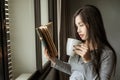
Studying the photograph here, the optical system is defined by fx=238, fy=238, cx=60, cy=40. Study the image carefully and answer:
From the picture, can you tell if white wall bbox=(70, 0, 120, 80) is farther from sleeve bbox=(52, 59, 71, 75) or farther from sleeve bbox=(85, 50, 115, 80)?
sleeve bbox=(85, 50, 115, 80)

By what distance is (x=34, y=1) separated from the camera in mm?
2375

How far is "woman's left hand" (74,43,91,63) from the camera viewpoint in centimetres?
140

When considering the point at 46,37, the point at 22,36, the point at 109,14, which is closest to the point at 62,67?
the point at 46,37

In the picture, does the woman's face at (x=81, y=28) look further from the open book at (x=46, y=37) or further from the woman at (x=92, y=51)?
the open book at (x=46, y=37)

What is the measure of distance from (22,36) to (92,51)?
102 cm

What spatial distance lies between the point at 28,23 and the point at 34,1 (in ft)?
0.75

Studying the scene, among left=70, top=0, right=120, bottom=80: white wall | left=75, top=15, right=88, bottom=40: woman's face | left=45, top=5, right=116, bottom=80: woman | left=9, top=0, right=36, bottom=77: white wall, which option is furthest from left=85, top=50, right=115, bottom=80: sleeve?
left=70, top=0, right=120, bottom=80: white wall

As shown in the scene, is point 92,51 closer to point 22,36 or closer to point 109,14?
point 22,36

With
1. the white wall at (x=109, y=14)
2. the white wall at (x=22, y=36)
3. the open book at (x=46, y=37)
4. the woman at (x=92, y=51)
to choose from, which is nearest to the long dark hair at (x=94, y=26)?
the woman at (x=92, y=51)

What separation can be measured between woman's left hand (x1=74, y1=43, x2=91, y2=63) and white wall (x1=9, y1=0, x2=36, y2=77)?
0.80m

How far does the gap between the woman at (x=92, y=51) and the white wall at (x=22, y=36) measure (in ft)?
2.67

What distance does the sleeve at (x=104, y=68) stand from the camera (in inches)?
53.9

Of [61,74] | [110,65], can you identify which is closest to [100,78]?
[110,65]

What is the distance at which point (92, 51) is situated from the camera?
1443mm
